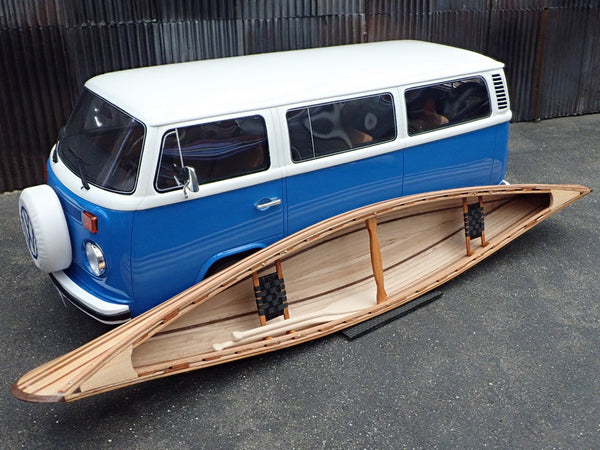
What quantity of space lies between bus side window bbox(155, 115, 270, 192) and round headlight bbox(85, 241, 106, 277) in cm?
68

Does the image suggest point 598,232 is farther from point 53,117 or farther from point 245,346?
point 53,117

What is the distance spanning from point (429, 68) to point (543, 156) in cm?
425

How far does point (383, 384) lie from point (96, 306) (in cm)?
225

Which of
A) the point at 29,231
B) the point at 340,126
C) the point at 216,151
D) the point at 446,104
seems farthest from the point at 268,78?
the point at 29,231

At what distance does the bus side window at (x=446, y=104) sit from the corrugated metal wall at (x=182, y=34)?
3.29m

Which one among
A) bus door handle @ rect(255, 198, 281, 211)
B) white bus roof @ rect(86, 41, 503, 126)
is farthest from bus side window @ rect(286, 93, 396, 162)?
bus door handle @ rect(255, 198, 281, 211)

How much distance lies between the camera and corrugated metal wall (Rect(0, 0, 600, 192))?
7.38 meters

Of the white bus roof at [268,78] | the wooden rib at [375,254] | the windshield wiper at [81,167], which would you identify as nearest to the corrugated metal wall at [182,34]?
the white bus roof at [268,78]

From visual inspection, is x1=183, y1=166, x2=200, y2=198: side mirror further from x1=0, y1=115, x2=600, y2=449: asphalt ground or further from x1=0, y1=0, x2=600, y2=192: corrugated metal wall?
x1=0, y1=0, x2=600, y2=192: corrugated metal wall

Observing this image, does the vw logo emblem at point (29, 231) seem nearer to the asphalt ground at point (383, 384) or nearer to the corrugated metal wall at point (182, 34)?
the asphalt ground at point (383, 384)

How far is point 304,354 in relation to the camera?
5023 mm

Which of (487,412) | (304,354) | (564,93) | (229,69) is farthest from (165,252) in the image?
(564,93)

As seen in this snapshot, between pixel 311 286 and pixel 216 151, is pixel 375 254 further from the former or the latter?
pixel 216 151

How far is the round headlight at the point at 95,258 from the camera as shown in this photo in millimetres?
4586
